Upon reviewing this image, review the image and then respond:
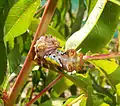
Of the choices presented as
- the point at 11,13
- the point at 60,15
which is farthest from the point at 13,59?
the point at 60,15

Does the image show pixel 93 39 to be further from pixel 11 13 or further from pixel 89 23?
pixel 11 13

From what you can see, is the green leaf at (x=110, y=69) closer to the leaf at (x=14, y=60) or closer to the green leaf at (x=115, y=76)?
the green leaf at (x=115, y=76)

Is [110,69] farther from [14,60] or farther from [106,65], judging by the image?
[14,60]

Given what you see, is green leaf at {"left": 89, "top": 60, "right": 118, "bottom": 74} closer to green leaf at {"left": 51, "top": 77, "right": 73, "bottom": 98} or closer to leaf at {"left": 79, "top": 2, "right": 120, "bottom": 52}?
leaf at {"left": 79, "top": 2, "right": 120, "bottom": 52}

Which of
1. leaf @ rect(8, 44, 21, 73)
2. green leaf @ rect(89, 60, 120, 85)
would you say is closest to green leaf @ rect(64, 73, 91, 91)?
green leaf @ rect(89, 60, 120, 85)

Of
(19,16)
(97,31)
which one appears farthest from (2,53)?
(97,31)

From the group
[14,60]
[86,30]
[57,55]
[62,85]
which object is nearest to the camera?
[57,55]

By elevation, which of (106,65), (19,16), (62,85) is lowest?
Result: (62,85)

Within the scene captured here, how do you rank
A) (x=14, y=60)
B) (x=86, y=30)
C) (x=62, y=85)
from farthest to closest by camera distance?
(x=62, y=85) < (x=14, y=60) < (x=86, y=30)
